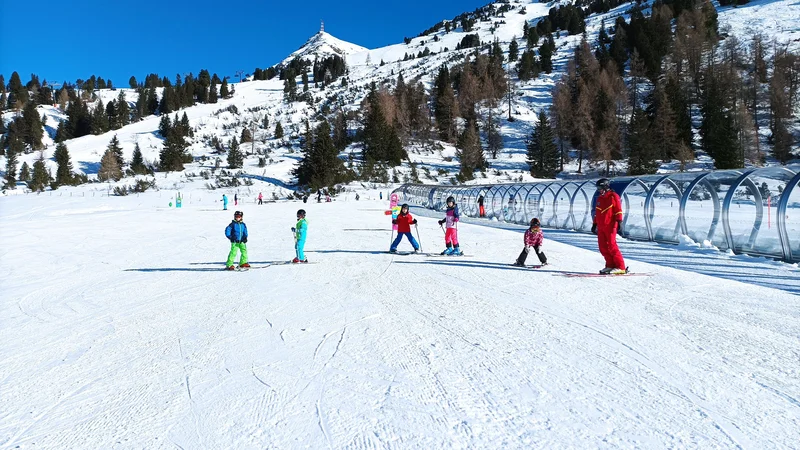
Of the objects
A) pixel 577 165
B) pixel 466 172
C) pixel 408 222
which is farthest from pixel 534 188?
pixel 577 165

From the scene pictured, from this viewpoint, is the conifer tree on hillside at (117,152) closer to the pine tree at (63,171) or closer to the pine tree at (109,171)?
the pine tree at (63,171)

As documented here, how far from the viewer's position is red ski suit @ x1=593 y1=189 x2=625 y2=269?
24.1 feet

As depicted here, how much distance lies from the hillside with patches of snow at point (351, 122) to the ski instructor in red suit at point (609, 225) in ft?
139

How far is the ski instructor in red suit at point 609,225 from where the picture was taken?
7.36 meters

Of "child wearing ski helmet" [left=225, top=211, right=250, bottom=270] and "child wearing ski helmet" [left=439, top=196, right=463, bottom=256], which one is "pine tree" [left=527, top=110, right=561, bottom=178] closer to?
"child wearing ski helmet" [left=439, top=196, right=463, bottom=256]

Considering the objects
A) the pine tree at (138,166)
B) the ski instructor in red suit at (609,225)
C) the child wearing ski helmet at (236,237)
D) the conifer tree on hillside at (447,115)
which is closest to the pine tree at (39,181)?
the pine tree at (138,166)

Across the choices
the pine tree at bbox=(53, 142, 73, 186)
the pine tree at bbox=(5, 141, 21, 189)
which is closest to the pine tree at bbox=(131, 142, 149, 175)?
the pine tree at bbox=(53, 142, 73, 186)

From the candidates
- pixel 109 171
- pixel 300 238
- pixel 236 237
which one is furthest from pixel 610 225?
pixel 109 171

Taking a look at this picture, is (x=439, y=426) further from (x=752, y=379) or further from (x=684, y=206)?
(x=684, y=206)

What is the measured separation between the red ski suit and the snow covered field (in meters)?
0.52

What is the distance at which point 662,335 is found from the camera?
4.27m

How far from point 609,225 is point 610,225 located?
0.05ft

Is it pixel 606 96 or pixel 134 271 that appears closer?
pixel 134 271

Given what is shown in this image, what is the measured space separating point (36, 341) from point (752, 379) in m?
7.34
